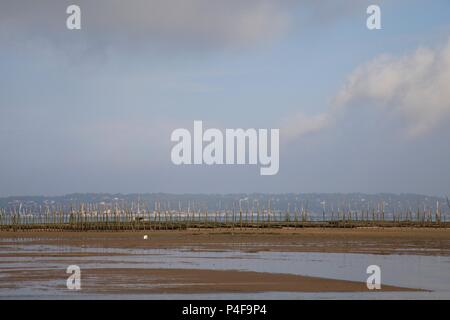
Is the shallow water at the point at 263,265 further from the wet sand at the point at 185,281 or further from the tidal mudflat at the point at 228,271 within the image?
the wet sand at the point at 185,281

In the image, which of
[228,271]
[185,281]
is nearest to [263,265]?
[228,271]

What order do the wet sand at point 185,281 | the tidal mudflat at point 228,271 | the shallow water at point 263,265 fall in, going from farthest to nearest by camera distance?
the wet sand at point 185,281 < the tidal mudflat at point 228,271 < the shallow water at point 263,265

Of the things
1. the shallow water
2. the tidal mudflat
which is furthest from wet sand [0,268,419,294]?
the shallow water

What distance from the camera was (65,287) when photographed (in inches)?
878

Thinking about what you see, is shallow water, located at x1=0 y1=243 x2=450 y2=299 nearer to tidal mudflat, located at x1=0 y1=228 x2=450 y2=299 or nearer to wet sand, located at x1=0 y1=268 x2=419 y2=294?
tidal mudflat, located at x1=0 y1=228 x2=450 y2=299

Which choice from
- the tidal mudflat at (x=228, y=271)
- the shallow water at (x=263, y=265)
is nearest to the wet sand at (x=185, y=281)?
the tidal mudflat at (x=228, y=271)

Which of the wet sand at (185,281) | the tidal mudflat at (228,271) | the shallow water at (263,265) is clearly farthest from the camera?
the wet sand at (185,281)

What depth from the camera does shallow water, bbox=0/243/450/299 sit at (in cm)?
2066

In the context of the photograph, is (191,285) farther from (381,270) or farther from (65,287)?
(381,270)

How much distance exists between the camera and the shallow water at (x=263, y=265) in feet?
67.8

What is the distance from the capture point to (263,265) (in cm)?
2977
